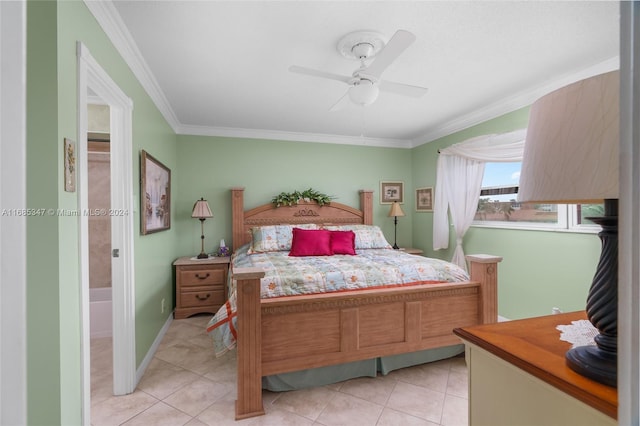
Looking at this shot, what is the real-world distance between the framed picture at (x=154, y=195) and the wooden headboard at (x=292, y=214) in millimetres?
914

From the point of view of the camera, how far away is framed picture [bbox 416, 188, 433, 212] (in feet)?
14.7

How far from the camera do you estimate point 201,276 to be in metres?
3.49

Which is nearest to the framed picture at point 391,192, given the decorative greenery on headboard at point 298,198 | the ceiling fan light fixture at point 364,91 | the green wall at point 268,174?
the green wall at point 268,174

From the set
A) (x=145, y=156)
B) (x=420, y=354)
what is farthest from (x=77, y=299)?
(x=420, y=354)

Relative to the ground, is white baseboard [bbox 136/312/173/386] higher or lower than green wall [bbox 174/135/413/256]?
lower

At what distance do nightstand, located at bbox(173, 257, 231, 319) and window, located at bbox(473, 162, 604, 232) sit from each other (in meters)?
3.28

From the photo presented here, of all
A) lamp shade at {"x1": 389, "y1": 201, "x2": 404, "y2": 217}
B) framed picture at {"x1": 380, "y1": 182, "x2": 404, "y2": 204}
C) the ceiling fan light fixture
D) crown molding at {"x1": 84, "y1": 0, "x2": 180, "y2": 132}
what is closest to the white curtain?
lamp shade at {"x1": 389, "y1": 201, "x2": 404, "y2": 217}

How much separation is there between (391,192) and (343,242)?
1.79 metres

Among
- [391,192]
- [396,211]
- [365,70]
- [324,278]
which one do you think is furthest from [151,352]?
[391,192]

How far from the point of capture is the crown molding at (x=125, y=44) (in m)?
1.63

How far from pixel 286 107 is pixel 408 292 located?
241 centimetres

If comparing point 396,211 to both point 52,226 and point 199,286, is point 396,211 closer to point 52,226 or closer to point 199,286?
point 199,286

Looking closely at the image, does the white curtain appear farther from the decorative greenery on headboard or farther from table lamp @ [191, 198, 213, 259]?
table lamp @ [191, 198, 213, 259]

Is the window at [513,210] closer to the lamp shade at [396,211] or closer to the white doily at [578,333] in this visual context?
the lamp shade at [396,211]
